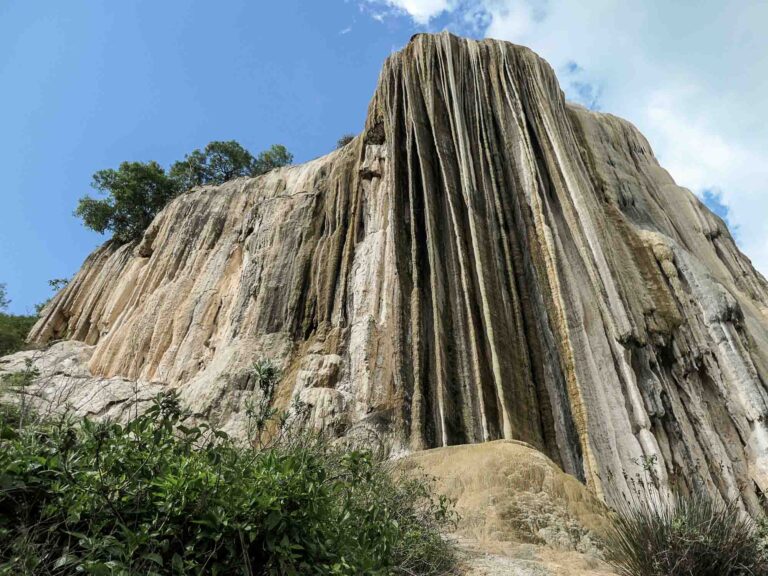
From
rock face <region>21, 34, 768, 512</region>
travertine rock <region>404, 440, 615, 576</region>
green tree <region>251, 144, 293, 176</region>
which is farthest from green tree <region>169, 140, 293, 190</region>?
travertine rock <region>404, 440, 615, 576</region>

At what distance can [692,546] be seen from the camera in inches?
223

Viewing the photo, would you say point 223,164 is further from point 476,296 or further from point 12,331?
point 476,296

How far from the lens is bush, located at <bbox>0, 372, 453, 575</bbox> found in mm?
3361

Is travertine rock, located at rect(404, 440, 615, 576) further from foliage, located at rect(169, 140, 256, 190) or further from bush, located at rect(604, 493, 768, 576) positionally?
foliage, located at rect(169, 140, 256, 190)

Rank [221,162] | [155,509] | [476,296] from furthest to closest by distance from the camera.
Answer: [221,162] → [476,296] → [155,509]

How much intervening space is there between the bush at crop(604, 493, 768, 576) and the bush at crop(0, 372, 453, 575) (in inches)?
125

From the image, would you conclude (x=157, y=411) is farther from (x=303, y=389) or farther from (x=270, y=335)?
(x=270, y=335)

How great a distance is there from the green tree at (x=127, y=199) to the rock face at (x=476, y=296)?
9.10 metres

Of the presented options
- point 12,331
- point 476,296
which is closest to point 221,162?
point 12,331

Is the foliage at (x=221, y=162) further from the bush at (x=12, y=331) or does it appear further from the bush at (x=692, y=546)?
→ the bush at (x=692, y=546)

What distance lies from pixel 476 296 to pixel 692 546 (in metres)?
9.81

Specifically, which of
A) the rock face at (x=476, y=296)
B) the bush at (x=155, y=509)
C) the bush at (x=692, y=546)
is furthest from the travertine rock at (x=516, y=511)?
the bush at (x=155, y=509)

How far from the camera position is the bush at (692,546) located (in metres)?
5.63

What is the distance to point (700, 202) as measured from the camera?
74.8ft
